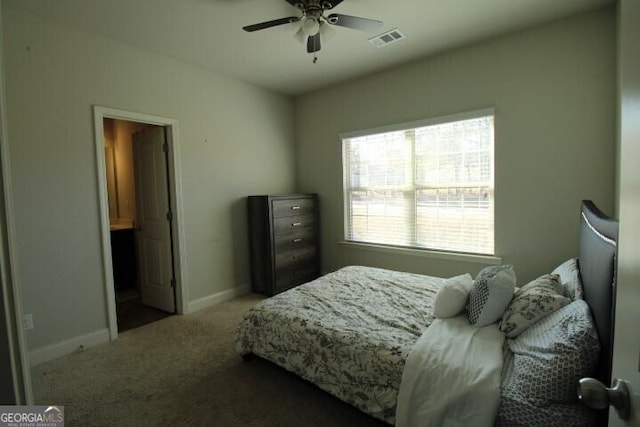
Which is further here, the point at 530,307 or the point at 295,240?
the point at 295,240

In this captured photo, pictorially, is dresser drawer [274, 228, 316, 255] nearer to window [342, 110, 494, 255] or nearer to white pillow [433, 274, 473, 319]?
window [342, 110, 494, 255]

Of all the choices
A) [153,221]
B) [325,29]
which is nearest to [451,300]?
[325,29]

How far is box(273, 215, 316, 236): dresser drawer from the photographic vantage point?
12.7 feet

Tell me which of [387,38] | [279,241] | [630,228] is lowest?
[279,241]

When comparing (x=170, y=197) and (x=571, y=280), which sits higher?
(x=170, y=197)

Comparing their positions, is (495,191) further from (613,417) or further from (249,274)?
(249,274)

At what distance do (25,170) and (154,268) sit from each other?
1604 mm

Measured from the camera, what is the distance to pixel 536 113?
9.25 ft

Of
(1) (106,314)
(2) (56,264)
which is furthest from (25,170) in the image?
(1) (106,314)

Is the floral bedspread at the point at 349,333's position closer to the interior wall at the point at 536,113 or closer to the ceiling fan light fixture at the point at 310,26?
the interior wall at the point at 536,113

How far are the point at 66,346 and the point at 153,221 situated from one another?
1419 mm

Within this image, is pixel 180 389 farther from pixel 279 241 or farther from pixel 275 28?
pixel 275 28

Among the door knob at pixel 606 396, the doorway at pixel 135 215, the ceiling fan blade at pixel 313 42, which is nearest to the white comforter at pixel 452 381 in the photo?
the door knob at pixel 606 396

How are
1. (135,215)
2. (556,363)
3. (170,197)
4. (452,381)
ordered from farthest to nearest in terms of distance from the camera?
1. (135,215)
2. (170,197)
3. (452,381)
4. (556,363)
